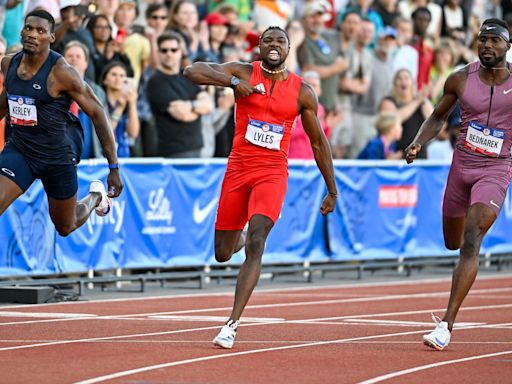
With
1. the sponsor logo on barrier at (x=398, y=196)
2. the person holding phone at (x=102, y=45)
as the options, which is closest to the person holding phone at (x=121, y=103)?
the person holding phone at (x=102, y=45)

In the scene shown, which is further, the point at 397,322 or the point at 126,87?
the point at 126,87

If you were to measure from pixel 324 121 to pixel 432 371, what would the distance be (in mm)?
11240

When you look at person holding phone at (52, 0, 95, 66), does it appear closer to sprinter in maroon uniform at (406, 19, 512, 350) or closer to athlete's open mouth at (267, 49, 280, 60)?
athlete's open mouth at (267, 49, 280, 60)

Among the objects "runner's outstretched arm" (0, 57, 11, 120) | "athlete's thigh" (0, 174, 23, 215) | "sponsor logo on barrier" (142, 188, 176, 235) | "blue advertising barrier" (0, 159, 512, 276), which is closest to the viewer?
"athlete's thigh" (0, 174, 23, 215)

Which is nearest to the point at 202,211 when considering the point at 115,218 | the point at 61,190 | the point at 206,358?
the point at 115,218

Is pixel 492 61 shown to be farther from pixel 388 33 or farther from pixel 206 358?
pixel 388 33

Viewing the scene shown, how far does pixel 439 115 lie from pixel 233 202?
Answer: 195 centimetres

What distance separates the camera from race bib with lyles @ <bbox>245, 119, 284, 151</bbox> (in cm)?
1141

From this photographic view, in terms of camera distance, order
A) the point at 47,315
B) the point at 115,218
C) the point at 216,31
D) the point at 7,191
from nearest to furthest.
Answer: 1. the point at 7,191
2. the point at 47,315
3. the point at 115,218
4. the point at 216,31

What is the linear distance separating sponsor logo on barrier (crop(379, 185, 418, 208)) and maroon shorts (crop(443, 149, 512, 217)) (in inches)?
325

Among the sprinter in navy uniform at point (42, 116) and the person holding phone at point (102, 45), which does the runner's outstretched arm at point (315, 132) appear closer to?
the sprinter in navy uniform at point (42, 116)

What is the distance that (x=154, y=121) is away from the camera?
18.3 meters

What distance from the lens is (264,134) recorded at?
37.4 feet

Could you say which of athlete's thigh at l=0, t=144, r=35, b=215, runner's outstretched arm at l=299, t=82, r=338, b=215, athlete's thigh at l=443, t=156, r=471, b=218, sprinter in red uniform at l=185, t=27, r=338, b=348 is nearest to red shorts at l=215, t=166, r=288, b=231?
sprinter in red uniform at l=185, t=27, r=338, b=348
